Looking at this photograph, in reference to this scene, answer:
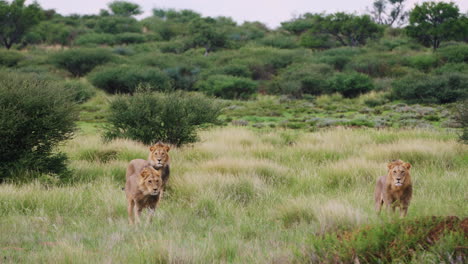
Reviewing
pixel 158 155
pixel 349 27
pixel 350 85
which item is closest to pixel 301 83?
pixel 350 85

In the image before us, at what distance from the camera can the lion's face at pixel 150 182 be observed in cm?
519

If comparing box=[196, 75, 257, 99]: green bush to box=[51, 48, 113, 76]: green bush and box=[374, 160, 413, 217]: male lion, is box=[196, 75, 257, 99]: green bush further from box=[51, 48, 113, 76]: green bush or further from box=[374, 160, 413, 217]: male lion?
box=[374, 160, 413, 217]: male lion

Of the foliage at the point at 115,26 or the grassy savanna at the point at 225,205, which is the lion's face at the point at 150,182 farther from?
the foliage at the point at 115,26

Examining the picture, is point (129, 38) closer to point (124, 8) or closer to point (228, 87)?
point (124, 8)

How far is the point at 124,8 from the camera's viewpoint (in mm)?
91625

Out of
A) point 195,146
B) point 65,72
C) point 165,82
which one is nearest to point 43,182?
point 195,146

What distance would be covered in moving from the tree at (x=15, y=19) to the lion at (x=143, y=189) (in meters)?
59.4

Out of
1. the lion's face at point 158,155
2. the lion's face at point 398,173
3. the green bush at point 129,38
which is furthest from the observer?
the green bush at point 129,38

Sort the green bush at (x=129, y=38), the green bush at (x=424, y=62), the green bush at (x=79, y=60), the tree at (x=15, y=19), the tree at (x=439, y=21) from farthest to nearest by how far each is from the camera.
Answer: the green bush at (x=129, y=38) → the tree at (x=15, y=19) → the tree at (x=439, y=21) → the green bush at (x=79, y=60) → the green bush at (x=424, y=62)

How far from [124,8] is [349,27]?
47248 millimetres

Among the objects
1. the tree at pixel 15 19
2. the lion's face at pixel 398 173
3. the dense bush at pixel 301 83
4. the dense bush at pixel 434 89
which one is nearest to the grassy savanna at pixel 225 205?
the lion's face at pixel 398 173

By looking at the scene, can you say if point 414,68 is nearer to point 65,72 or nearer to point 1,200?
point 65,72

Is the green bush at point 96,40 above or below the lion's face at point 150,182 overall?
above

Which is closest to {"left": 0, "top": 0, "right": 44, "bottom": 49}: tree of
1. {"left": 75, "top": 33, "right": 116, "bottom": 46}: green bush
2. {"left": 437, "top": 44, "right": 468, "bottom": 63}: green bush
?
{"left": 75, "top": 33, "right": 116, "bottom": 46}: green bush
